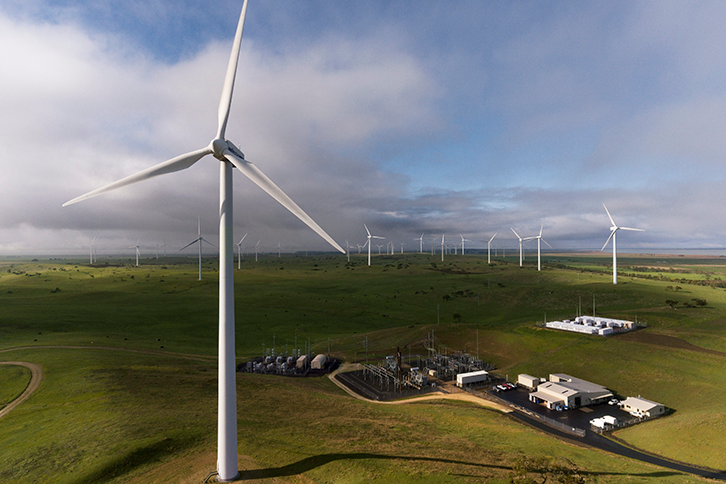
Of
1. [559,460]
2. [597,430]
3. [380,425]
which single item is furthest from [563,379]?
[380,425]

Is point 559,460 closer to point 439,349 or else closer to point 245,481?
point 245,481

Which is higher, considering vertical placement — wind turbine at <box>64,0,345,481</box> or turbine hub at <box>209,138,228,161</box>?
turbine hub at <box>209,138,228,161</box>

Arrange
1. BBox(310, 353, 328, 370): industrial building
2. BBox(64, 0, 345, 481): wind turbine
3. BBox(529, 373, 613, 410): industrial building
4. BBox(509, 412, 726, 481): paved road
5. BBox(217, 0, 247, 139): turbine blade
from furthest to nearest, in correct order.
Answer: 1. BBox(310, 353, 328, 370): industrial building
2. BBox(529, 373, 613, 410): industrial building
3. BBox(509, 412, 726, 481): paved road
4. BBox(217, 0, 247, 139): turbine blade
5. BBox(64, 0, 345, 481): wind turbine

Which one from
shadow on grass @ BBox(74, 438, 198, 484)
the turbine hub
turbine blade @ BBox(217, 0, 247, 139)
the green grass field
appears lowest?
the green grass field

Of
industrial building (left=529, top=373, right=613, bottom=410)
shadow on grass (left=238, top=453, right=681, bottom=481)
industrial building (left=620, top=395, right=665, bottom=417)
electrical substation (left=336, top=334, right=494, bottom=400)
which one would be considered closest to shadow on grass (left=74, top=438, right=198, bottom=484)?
shadow on grass (left=238, top=453, right=681, bottom=481)

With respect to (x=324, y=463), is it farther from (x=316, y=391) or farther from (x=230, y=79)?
(x=230, y=79)

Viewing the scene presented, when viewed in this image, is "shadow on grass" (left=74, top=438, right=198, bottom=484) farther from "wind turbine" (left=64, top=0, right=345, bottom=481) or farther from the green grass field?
"wind turbine" (left=64, top=0, right=345, bottom=481)
